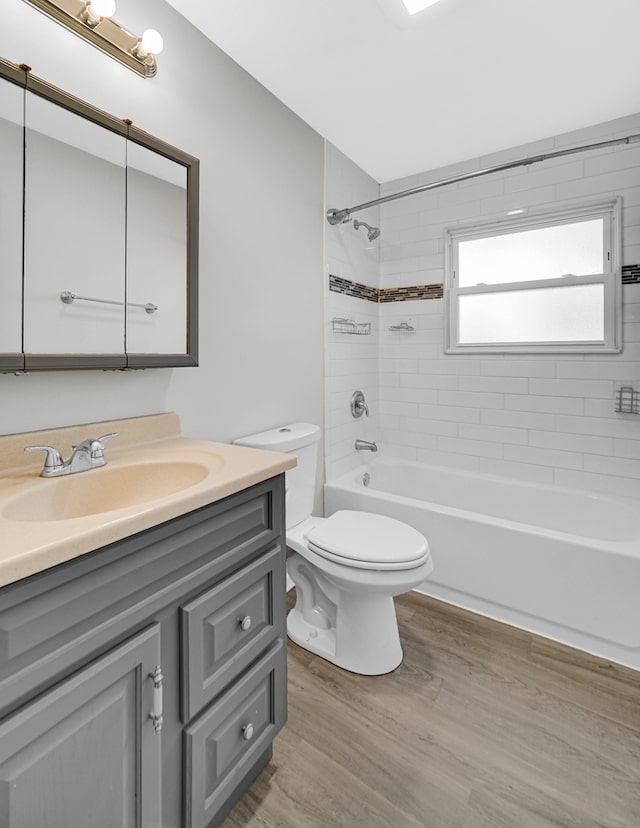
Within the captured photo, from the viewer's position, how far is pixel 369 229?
108 inches

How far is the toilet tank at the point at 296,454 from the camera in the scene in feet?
5.91

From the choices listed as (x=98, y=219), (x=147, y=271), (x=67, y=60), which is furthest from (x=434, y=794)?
(x=67, y=60)

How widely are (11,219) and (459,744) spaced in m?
2.02

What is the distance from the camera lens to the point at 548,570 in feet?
6.09

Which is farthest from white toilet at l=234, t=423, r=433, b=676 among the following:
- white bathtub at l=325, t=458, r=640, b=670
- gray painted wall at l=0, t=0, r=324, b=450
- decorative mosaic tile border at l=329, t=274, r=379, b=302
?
decorative mosaic tile border at l=329, t=274, r=379, b=302

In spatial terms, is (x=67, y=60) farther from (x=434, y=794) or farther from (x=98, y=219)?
(x=434, y=794)

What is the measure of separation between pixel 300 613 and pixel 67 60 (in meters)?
2.16

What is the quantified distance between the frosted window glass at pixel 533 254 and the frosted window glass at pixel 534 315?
96 millimetres

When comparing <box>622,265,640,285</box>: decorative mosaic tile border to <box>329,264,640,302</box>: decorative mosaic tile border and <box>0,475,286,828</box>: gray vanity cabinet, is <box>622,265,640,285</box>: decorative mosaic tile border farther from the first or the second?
<box>0,475,286,828</box>: gray vanity cabinet

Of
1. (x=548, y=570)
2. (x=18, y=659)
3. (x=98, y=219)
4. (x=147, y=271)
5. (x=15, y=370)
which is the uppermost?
(x=98, y=219)

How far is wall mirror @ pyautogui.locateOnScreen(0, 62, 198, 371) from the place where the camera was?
3.59 feet

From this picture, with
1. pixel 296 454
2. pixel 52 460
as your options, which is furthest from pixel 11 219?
pixel 296 454

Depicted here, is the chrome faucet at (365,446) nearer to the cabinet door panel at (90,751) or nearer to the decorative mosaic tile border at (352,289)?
the decorative mosaic tile border at (352,289)

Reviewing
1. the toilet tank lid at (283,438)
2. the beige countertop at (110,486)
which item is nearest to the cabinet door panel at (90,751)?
the beige countertop at (110,486)
